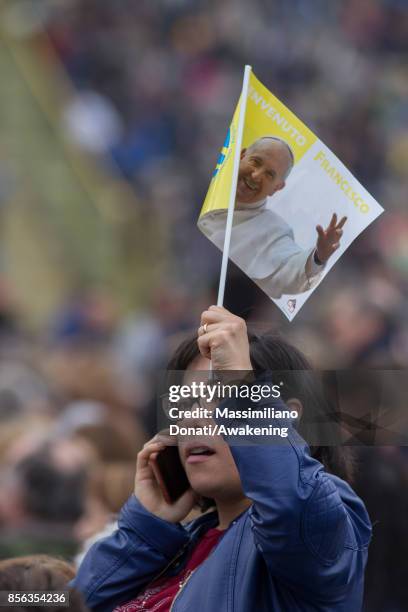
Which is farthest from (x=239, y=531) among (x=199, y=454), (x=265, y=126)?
(x=265, y=126)

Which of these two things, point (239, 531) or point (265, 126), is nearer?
point (239, 531)

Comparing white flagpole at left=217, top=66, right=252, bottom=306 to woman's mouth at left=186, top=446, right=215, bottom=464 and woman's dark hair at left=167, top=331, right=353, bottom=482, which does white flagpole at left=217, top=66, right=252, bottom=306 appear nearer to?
woman's dark hair at left=167, top=331, right=353, bottom=482

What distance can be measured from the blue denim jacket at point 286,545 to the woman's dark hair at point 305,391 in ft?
0.39

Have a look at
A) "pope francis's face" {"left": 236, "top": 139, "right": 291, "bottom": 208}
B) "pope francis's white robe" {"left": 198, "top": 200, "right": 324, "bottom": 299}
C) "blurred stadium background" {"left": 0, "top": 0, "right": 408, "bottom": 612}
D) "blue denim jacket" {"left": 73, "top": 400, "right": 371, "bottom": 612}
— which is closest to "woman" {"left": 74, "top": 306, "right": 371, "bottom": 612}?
"blue denim jacket" {"left": 73, "top": 400, "right": 371, "bottom": 612}

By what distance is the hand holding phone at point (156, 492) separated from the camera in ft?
8.32

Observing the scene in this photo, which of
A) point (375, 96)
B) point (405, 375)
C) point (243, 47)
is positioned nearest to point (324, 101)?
point (375, 96)

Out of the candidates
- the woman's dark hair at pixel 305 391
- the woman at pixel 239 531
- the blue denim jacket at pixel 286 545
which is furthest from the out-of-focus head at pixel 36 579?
the woman's dark hair at pixel 305 391

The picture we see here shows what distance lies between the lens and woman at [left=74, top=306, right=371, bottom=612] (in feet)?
6.68

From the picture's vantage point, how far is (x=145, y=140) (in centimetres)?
1323

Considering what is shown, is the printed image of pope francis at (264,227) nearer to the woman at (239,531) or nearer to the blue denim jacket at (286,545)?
the woman at (239,531)

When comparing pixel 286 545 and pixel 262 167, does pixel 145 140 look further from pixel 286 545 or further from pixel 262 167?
pixel 286 545

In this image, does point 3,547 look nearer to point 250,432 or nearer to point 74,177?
point 250,432

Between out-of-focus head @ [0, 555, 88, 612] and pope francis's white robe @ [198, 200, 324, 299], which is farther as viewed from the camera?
pope francis's white robe @ [198, 200, 324, 299]

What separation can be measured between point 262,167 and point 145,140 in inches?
429
